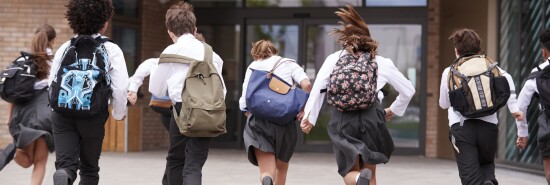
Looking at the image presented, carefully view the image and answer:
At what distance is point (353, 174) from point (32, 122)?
9.89ft

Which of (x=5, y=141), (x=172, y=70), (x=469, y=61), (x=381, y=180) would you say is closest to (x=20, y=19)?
(x=5, y=141)

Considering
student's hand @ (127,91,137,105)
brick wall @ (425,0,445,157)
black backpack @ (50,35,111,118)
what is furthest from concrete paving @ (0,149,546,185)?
black backpack @ (50,35,111,118)

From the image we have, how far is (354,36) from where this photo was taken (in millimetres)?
7523

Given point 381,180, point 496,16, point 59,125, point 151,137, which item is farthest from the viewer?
point 151,137

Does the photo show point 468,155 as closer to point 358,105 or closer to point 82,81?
point 358,105

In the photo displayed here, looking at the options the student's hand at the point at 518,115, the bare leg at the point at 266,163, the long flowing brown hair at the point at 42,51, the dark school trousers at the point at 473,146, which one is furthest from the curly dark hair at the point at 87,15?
the student's hand at the point at 518,115

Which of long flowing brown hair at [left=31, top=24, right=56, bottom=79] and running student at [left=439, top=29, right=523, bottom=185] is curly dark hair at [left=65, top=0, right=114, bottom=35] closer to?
long flowing brown hair at [left=31, top=24, right=56, bottom=79]

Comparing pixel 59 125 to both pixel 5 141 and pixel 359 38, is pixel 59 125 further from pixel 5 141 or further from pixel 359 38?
pixel 5 141

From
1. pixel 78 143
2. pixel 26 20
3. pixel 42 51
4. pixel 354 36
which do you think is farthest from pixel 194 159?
pixel 26 20

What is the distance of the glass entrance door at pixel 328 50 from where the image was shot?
16.0 metres

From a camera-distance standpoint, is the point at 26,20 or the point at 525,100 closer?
the point at 525,100

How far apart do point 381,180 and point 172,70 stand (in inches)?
187

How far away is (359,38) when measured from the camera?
7.52m

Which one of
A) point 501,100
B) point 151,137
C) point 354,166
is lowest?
point 151,137
